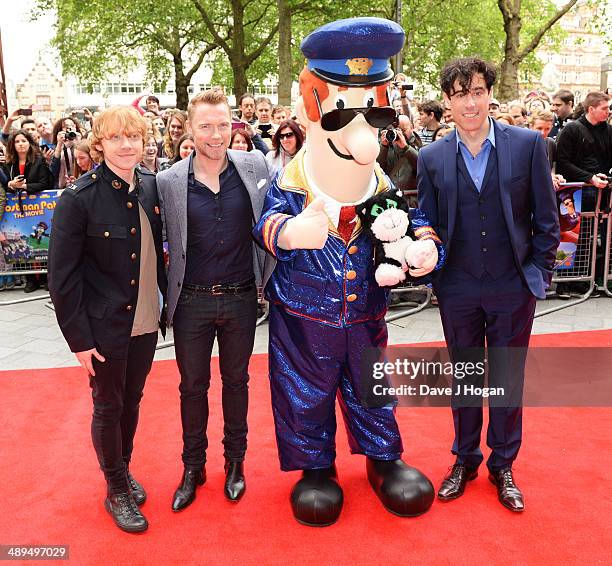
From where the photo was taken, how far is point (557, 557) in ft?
8.67

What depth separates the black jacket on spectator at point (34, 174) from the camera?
265 inches

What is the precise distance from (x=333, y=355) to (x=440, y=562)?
948mm

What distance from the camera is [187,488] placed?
10.2 ft

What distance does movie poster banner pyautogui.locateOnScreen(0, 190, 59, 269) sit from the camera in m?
6.73

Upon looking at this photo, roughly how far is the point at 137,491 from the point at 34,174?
465 cm

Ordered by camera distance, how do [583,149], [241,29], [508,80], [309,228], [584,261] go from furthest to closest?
[241,29] < [508,80] < [584,261] < [583,149] < [309,228]

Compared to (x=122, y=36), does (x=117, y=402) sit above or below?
below

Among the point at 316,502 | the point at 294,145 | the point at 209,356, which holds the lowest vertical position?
the point at 316,502

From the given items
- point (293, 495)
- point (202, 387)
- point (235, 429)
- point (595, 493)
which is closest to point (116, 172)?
point (202, 387)

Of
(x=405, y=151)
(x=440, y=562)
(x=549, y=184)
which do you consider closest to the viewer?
(x=440, y=562)

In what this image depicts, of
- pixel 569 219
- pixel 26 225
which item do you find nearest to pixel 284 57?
pixel 26 225

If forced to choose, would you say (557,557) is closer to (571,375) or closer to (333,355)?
(333,355)

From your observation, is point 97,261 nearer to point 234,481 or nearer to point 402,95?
point 234,481

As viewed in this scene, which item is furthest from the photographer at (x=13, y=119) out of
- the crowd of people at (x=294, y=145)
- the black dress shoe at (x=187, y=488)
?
the black dress shoe at (x=187, y=488)
